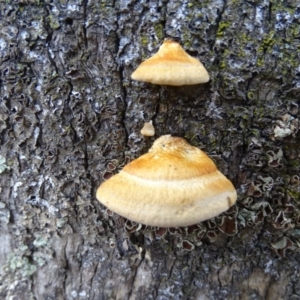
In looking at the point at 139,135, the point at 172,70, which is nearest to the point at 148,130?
the point at 139,135

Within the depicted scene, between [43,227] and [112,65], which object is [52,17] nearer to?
[112,65]

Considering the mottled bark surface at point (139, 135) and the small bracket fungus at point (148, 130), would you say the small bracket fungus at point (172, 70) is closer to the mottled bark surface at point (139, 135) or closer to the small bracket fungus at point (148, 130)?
the mottled bark surface at point (139, 135)

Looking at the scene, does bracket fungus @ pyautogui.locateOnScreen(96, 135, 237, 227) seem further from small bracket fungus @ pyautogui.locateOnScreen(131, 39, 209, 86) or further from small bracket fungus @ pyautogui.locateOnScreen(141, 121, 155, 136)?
small bracket fungus @ pyautogui.locateOnScreen(131, 39, 209, 86)

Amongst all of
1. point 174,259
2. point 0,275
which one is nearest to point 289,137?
point 174,259

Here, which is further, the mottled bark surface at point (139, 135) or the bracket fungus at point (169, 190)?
the mottled bark surface at point (139, 135)

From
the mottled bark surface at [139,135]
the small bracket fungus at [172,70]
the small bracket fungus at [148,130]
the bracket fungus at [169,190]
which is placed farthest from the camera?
the small bracket fungus at [148,130]

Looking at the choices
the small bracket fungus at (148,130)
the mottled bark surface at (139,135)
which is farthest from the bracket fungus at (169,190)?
the mottled bark surface at (139,135)

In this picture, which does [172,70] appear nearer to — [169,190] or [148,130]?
[148,130]
